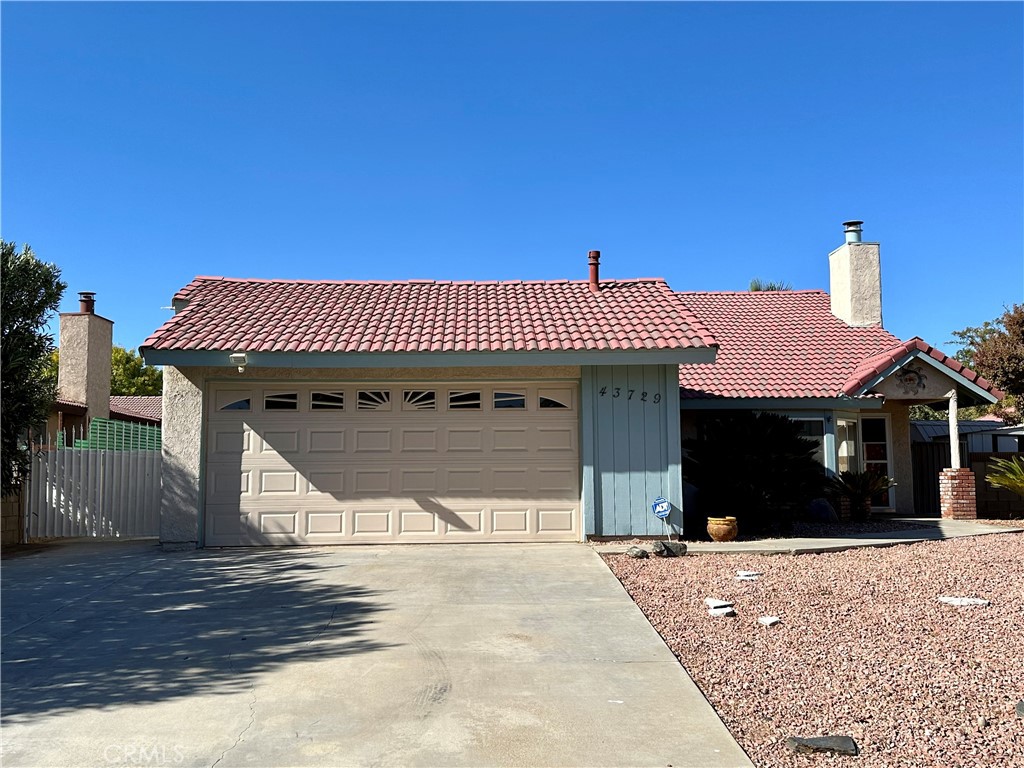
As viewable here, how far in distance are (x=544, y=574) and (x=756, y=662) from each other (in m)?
3.62

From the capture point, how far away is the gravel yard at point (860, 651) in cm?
440

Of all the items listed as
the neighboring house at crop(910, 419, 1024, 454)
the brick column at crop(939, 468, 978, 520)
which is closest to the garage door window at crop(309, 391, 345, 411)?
the brick column at crop(939, 468, 978, 520)

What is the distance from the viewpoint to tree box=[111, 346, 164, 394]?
45.1m

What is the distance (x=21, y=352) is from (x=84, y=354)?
33.9 ft

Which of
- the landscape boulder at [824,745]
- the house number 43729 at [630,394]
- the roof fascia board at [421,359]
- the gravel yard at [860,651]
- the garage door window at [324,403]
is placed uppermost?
the roof fascia board at [421,359]

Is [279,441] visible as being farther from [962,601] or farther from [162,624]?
[962,601]

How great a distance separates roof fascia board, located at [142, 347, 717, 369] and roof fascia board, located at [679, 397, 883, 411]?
12.8 ft

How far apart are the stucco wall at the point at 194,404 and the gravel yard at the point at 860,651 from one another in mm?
3504

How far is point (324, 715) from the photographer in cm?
476

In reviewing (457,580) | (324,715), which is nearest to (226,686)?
(324,715)

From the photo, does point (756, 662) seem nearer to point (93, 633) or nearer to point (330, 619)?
point (330, 619)

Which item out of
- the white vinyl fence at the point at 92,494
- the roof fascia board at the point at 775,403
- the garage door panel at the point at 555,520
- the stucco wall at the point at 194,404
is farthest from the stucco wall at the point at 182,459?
the roof fascia board at the point at 775,403

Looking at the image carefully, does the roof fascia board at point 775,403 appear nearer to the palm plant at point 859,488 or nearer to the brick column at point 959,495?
the palm plant at point 859,488

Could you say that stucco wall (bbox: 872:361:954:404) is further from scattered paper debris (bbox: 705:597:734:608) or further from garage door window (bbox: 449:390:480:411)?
scattered paper debris (bbox: 705:597:734:608)
